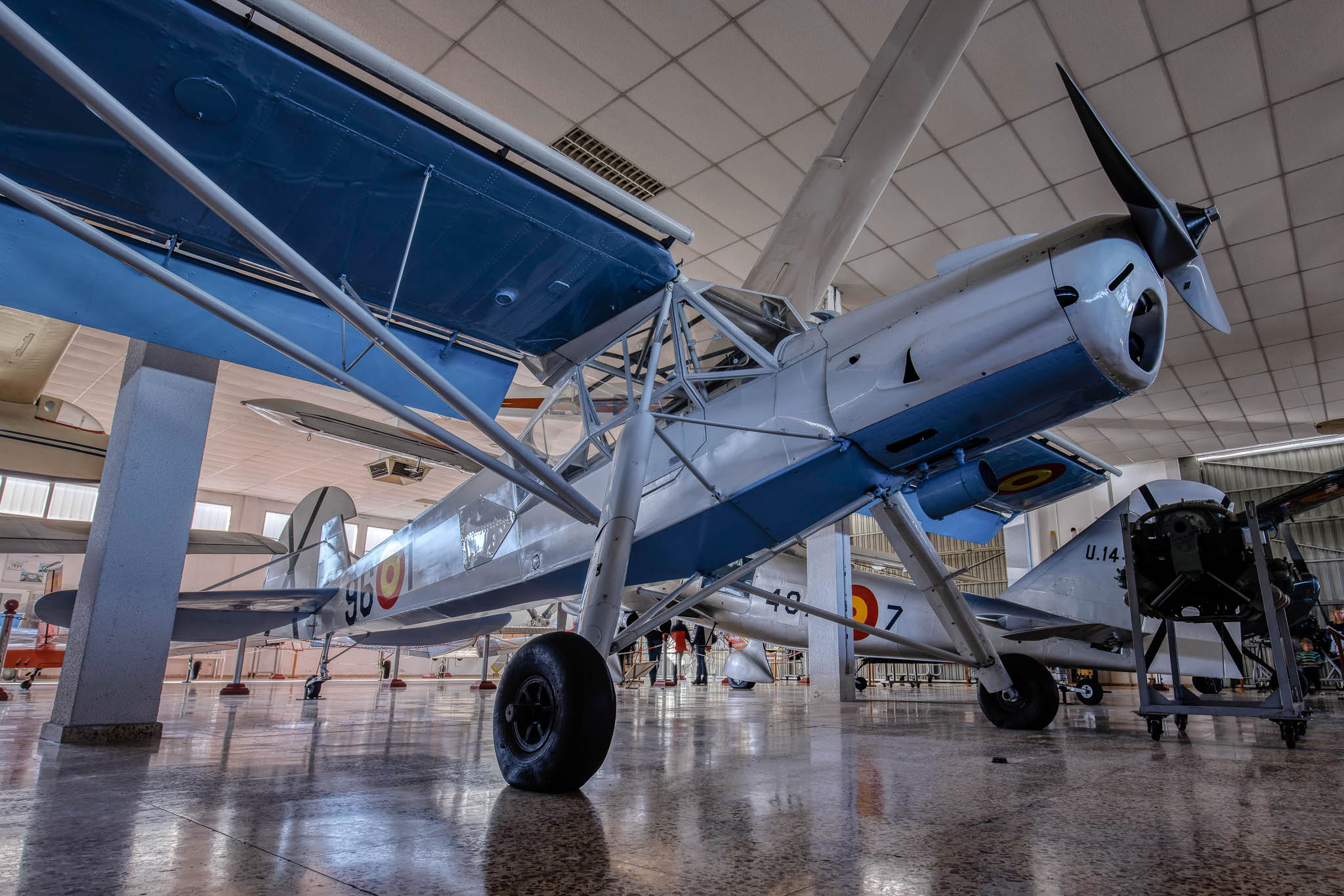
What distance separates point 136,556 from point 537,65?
18.0 ft

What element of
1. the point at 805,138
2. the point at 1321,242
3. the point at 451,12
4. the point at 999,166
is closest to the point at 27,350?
the point at 451,12

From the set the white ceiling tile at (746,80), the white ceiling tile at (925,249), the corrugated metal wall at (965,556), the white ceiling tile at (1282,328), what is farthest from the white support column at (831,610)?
the corrugated metal wall at (965,556)

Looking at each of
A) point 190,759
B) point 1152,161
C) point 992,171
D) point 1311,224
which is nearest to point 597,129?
point 992,171

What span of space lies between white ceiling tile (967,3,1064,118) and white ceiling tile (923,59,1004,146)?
0.10 m

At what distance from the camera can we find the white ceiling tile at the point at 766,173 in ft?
26.5

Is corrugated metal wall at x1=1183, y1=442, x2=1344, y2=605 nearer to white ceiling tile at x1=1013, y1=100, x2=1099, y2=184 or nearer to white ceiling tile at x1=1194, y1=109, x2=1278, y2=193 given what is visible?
white ceiling tile at x1=1194, y1=109, x2=1278, y2=193

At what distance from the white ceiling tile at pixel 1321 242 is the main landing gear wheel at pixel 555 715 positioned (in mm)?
11395

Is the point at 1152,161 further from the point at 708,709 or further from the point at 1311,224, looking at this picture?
the point at 708,709

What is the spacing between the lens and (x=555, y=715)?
2.46 metres

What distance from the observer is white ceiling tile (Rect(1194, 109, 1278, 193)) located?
7.44 metres

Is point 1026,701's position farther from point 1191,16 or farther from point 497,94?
point 497,94

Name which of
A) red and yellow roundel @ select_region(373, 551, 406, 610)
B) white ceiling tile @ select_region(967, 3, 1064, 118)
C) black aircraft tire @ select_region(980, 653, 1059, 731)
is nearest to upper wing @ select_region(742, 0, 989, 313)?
white ceiling tile @ select_region(967, 3, 1064, 118)

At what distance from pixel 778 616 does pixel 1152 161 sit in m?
7.82

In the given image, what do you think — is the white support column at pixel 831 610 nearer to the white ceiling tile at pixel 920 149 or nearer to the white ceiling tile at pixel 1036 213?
the white ceiling tile at pixel 1036 213
